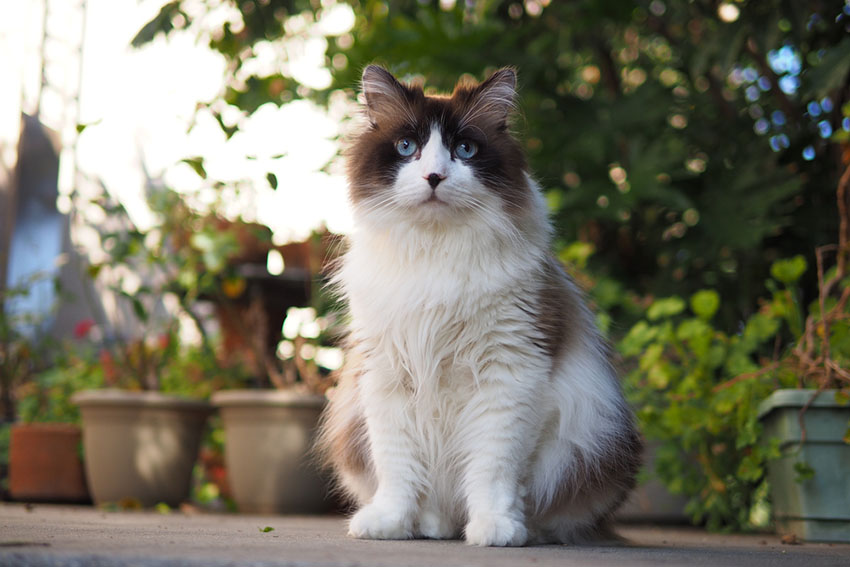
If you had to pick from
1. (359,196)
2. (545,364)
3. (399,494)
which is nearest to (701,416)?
(545,364)

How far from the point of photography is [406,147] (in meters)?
2.06

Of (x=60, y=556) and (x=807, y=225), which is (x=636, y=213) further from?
(x=60, y=556)

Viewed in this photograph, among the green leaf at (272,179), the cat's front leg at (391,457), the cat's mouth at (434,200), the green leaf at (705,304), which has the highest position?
the green leaf at (272,179)

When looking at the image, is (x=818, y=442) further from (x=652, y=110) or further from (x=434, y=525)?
(x=652, y=110)

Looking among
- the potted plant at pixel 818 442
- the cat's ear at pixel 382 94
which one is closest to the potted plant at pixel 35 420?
the cat's ear at pixel 382 94

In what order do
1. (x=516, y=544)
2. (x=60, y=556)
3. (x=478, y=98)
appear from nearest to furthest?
(x=60, y=556)
(x=516, y=544)
(x=478, y=98)

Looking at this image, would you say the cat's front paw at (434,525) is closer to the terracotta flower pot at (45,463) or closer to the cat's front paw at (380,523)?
the cat's front paw at (380,523)

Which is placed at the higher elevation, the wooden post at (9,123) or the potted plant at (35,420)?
the wooden post at (9,123)

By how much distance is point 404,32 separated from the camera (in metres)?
3.82

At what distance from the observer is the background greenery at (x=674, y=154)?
3031 mm

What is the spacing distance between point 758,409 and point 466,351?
1.17m

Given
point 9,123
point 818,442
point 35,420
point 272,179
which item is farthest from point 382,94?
point 9,123

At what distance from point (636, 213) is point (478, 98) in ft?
7.37

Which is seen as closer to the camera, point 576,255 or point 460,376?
point 460,376
